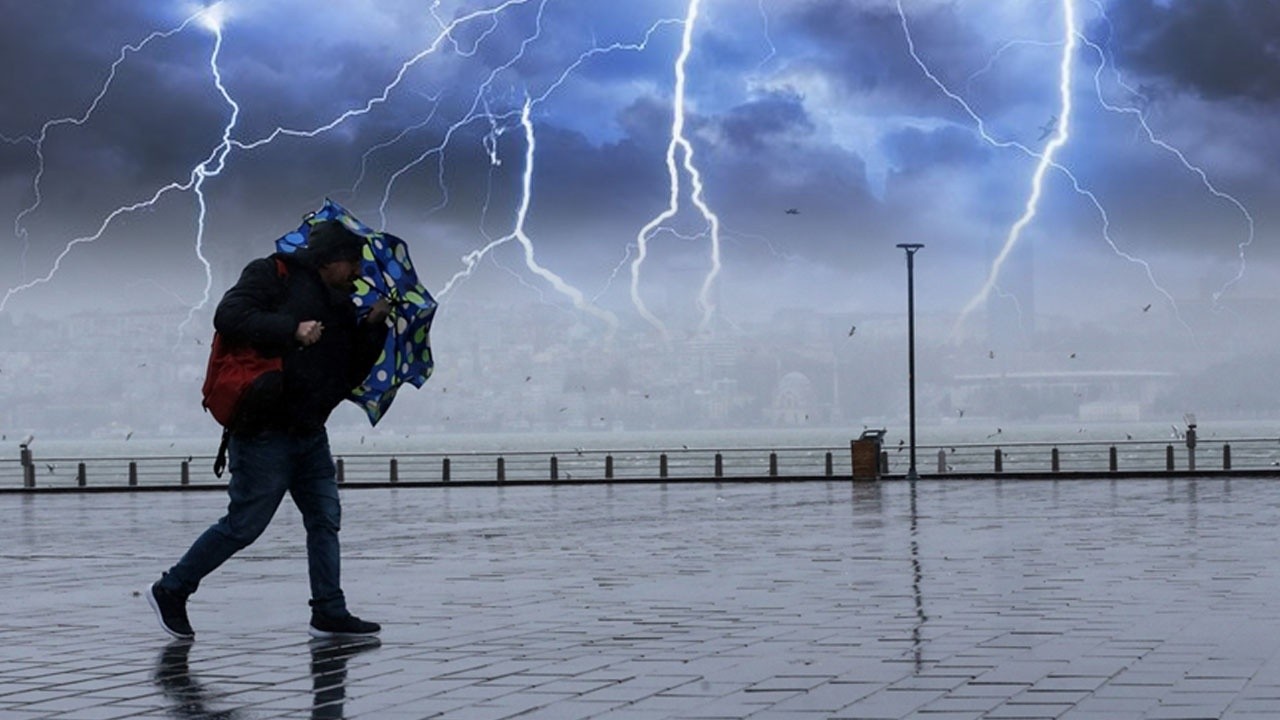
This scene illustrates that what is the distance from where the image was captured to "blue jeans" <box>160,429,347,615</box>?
28.2 feet

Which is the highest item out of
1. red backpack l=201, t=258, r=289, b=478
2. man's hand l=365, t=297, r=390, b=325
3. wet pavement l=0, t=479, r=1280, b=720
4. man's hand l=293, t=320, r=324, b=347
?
man's hand l=365, t=297, r=390, b=325

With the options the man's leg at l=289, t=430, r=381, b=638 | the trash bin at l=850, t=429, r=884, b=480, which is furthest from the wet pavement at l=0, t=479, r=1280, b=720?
the trash bin at l=850, t=429, r=884, b=480

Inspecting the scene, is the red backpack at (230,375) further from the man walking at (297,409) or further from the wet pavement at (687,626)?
the wet pavement at (687,626)

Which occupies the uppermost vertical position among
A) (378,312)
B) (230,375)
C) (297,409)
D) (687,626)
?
(378,312)

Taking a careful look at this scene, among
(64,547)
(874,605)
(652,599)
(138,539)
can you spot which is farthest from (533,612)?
(138,539)

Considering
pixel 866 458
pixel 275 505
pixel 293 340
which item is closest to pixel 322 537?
pixel 275 505

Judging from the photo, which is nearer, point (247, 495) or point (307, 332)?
point (307, 332)

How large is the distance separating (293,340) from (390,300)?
0.52 m

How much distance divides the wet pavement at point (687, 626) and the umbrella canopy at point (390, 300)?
1078mm

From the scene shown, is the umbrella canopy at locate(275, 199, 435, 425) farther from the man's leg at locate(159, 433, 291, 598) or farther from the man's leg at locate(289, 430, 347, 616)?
the man's leg at locate(159, 433, 291, 598)

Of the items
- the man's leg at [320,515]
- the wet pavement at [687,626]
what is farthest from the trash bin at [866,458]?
the man's leg at [320,515]

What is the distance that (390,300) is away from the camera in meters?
8.70

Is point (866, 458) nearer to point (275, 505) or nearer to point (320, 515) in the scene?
point (320, 515)

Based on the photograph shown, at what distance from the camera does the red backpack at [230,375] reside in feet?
27.7
